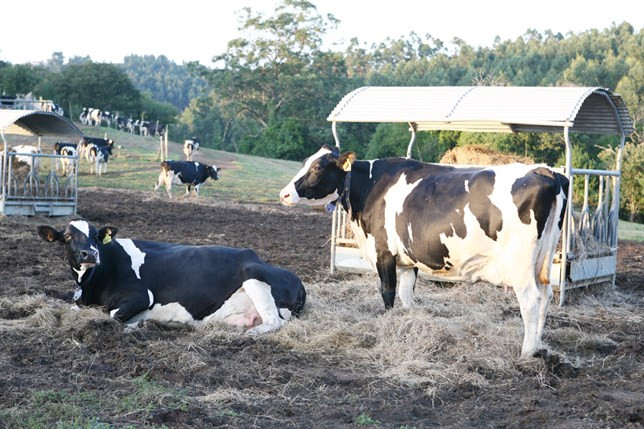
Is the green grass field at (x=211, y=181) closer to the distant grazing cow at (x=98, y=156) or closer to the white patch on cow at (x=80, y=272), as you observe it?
the distant grazing cow at (x=98, y=156)

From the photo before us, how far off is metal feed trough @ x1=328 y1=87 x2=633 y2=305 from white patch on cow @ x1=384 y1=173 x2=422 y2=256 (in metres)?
2.72

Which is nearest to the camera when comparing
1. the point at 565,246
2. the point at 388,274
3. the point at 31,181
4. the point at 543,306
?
the point at 543,306

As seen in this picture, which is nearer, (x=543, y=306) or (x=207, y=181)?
(x=543, y=306)

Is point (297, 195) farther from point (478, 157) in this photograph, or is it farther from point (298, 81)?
point (298, 81)

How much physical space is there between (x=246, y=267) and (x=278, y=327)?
70cm

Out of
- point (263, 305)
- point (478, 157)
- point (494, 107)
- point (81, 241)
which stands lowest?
point (263, 305)

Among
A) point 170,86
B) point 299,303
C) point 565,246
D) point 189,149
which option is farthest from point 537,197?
point 170,86

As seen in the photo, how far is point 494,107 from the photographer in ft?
37.0

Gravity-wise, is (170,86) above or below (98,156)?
above

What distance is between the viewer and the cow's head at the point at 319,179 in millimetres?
8781

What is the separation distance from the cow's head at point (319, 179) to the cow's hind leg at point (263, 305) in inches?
41.5

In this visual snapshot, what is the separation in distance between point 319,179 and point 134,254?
2.01 metres

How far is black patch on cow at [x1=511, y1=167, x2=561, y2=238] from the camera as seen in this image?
291 inches

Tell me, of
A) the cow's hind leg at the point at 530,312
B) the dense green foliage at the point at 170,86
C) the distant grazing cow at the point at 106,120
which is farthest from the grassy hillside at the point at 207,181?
the dense green foliage at the point at 170,86
